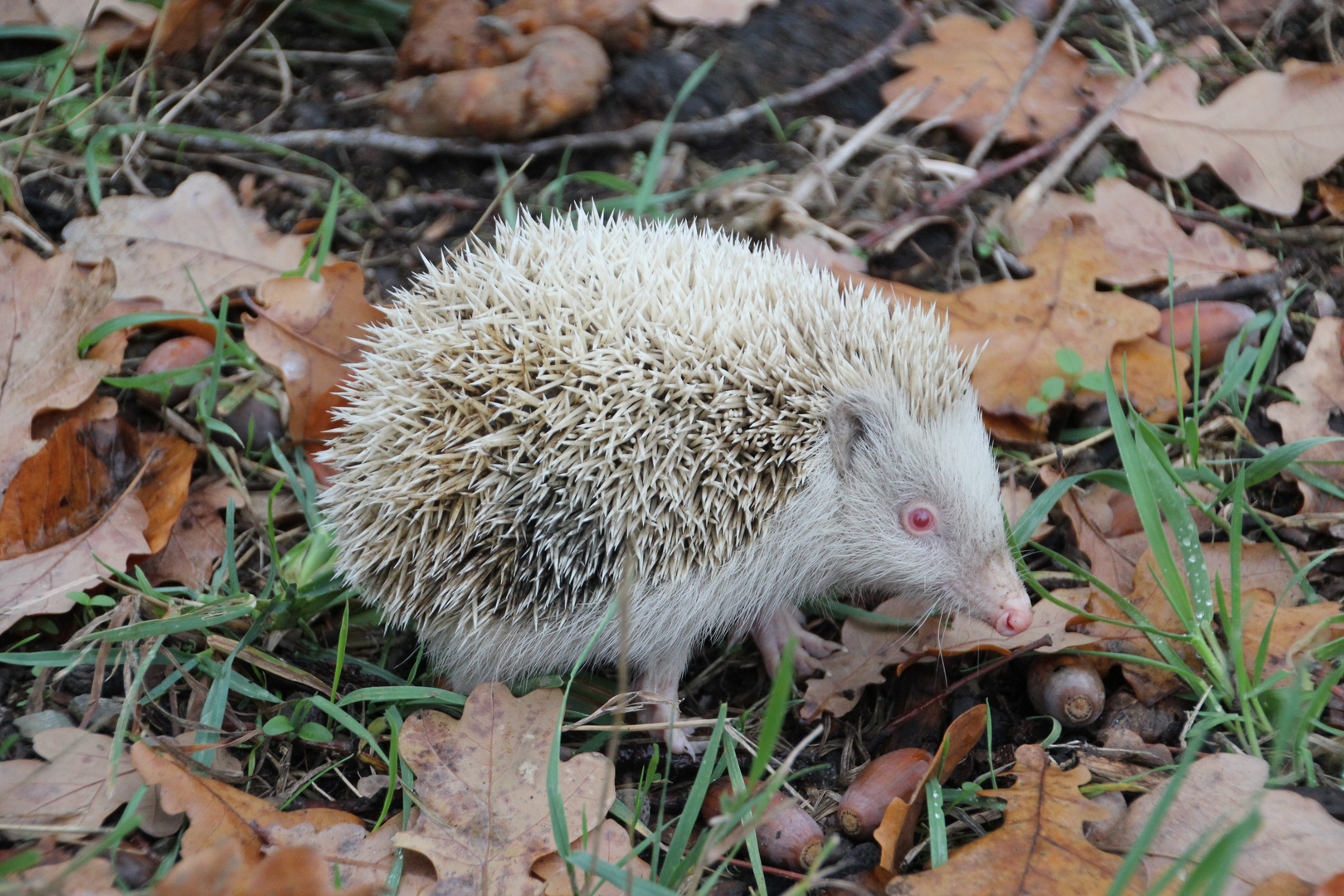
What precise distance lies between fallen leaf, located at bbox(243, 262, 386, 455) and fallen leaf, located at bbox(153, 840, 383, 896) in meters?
2.11

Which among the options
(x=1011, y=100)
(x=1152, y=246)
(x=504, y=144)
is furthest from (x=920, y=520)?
(x=504, y=144)

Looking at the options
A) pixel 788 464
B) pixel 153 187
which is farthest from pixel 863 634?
pixel 153 187

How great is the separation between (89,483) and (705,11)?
383 centimetres

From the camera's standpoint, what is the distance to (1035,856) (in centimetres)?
258

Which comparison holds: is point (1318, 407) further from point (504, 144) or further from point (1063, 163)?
point (504, 144)

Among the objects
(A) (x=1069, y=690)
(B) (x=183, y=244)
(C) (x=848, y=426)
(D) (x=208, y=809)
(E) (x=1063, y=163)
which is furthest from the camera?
(E) (x=1063, y=163)

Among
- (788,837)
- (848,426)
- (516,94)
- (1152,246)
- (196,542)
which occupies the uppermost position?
(516,94)

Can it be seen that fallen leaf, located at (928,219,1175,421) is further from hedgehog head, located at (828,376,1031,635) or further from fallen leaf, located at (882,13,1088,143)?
fallen leaf, located at (882,13,1088,143)

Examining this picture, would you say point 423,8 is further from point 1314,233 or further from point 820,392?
point 1314,233

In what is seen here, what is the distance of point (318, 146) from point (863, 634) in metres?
3.70

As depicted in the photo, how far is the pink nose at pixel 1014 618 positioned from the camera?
126 inches

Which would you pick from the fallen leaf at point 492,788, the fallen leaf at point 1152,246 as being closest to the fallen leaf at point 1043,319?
the fallen leaf at point 1152,246

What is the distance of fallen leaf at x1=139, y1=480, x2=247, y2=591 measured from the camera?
12.0 feet

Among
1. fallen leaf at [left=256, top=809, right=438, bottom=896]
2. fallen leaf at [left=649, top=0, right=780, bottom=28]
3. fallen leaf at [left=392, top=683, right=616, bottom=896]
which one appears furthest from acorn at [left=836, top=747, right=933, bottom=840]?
fallen leaf at [left=649, top=0, right=780, bottom=28]
